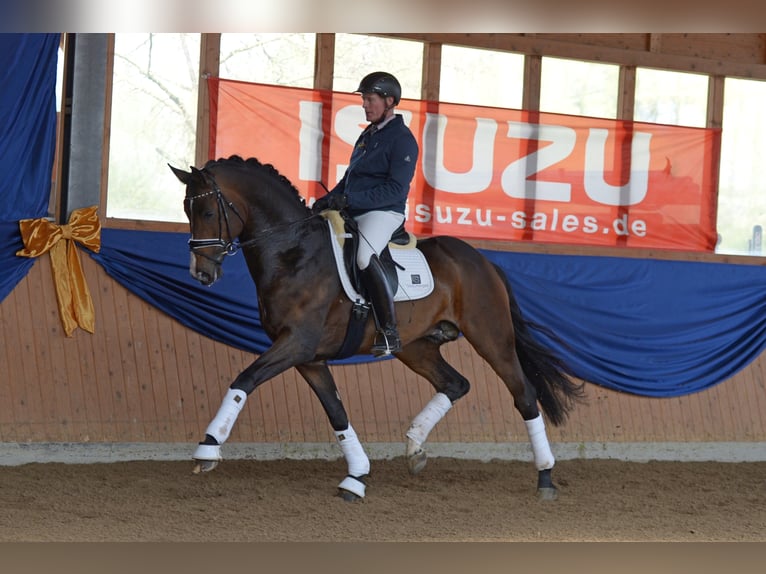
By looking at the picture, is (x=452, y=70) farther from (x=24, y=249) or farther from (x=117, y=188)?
(x=24, y=249)

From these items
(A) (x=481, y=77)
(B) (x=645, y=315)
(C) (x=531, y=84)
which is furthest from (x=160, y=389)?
(B) (x=645, y=315)

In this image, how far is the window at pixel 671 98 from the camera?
26.7ft

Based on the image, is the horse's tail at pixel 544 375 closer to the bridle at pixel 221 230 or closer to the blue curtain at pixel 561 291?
the blue curtain at pixel 561 291

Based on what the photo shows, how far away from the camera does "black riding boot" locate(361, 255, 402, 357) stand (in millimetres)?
5207

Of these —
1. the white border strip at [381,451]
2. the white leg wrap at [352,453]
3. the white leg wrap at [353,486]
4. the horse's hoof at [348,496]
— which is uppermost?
the white leg wrap at [352,453]

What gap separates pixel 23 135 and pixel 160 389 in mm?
1984

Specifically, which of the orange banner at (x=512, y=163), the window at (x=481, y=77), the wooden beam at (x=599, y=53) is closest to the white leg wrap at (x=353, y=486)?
the orange banner at (x=512, y=163)

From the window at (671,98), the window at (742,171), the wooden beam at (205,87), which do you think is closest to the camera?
the wooden beam at (205,87)

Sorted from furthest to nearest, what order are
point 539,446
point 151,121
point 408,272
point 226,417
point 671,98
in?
point 671,98 → point 151,121 → point 539,446 → point 408,272 → point 226,417

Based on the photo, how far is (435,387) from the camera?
5922mm

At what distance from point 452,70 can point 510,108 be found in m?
0.59

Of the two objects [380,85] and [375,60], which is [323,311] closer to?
[380,85]

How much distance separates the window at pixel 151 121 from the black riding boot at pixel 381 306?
2.24m

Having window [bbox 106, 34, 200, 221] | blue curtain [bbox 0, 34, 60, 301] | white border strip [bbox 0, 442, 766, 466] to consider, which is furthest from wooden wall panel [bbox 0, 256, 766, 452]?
window [bbox 106, 34, 200, 221]
